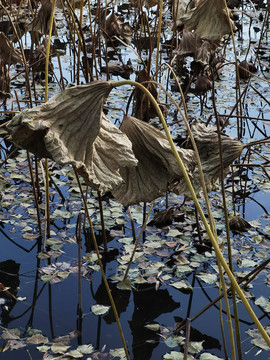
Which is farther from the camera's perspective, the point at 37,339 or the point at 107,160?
the point at 37,339

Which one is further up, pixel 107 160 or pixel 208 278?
pixel 107 160

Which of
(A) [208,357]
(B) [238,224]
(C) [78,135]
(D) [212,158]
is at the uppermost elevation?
(C) [78,135]

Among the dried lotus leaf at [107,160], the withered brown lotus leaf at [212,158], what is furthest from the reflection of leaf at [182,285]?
the dried lotus leaf at [107,160]

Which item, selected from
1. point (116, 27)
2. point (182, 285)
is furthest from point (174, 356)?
point (116, 27)

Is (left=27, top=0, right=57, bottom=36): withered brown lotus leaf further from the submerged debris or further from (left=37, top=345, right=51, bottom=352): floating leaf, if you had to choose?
(left=37, top=345, right=51, bottom=352): floating leaf

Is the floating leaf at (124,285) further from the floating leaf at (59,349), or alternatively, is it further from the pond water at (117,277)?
the floating leaf at (59,349)

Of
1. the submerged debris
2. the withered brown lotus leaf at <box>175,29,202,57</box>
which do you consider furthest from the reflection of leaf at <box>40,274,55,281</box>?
the withered brown lotus leaf at <box>175,29,202,57</box>

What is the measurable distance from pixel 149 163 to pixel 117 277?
0.88m

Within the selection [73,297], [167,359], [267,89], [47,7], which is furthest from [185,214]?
[267,89]

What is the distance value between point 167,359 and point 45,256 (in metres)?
0.64

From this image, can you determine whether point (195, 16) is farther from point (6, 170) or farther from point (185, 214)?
point (6, 170)

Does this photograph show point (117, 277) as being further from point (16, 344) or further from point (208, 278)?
point (16, 344)

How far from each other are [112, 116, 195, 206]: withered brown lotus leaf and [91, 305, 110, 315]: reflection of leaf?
0.70 meters

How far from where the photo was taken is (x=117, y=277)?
185cm
